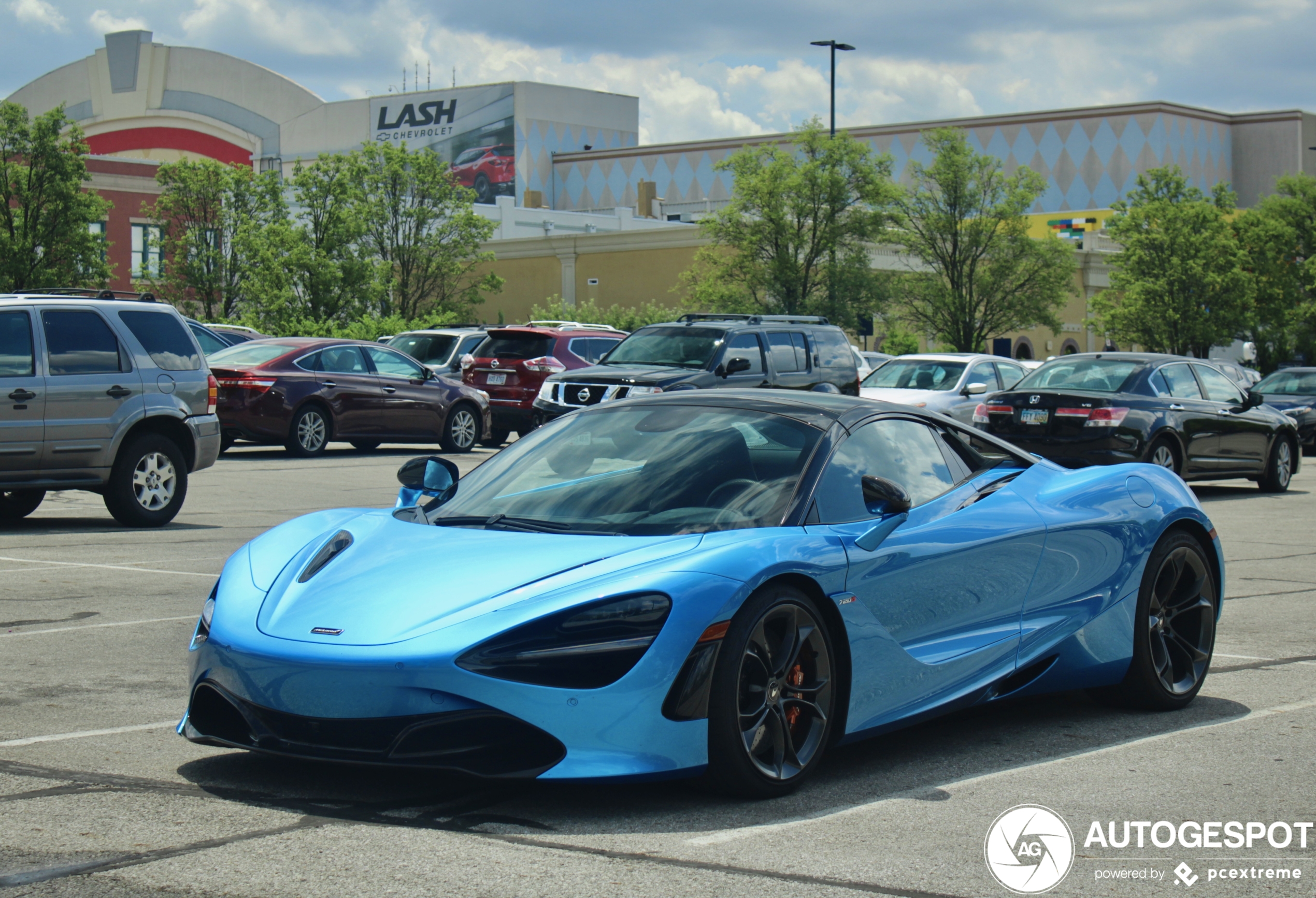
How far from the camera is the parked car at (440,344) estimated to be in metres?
28.2

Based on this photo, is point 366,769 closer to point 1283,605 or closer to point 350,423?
point 1283,605

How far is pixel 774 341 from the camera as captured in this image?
67.3ft

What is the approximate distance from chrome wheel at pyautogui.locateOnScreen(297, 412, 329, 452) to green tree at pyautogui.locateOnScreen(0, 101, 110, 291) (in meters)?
23.2

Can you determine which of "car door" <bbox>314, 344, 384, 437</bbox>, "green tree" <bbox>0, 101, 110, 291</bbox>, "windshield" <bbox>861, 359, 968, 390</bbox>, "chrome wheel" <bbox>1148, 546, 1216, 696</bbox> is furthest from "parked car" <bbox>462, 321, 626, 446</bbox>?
"green tree" <bbox>0, 101, 110, 291</bbox>

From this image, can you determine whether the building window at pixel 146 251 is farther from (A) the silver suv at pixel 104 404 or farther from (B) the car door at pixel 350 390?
(A) the silver suv at pixel 104 404

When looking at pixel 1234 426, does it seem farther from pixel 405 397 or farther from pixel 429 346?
pixel 429 346

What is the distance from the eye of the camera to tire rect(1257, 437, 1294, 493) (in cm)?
1883

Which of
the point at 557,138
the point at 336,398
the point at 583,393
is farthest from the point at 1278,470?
the point at 557,138

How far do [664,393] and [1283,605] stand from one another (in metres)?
5.28

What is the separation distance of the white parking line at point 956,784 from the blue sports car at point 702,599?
0.67 feet

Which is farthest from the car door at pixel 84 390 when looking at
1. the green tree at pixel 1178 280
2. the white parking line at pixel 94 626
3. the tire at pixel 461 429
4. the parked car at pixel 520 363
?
the green tree at pixel 1178 280

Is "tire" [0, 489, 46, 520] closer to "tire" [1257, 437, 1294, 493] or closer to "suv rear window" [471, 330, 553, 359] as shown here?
"suv rear window" [471, 330, 553, 359]

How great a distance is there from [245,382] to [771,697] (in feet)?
54.9

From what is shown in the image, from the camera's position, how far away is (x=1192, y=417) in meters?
17.3
